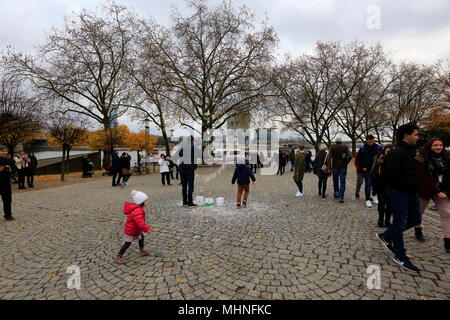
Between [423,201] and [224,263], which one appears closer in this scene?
[224,263]

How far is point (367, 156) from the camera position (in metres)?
6.40

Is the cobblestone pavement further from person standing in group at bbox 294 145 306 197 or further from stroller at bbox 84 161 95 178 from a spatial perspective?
stroller at bbox 84 161 95 178

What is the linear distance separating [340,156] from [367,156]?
72 centimetres

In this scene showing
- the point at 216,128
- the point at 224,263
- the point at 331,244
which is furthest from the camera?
the point at 216,128

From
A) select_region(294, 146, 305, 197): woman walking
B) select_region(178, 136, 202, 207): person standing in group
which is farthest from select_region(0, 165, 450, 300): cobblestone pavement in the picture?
select_region(294, 146, 305, 197): woman walking

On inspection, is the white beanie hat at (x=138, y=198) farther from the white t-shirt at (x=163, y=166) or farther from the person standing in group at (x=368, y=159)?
the white t-shirt at (x=163, y=166)

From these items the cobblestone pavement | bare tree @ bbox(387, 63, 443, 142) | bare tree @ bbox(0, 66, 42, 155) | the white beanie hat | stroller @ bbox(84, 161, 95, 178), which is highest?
bare tree @ bbox(387, 63, 443, 142)

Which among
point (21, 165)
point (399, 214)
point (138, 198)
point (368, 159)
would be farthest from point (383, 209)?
point (21, 165)

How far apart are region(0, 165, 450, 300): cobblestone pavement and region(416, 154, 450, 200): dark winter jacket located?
0.96 metres

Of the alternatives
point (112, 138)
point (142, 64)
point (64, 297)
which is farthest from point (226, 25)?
point (64, 297)

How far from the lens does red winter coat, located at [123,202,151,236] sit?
10.4 ft

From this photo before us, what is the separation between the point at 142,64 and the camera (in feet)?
70.1
